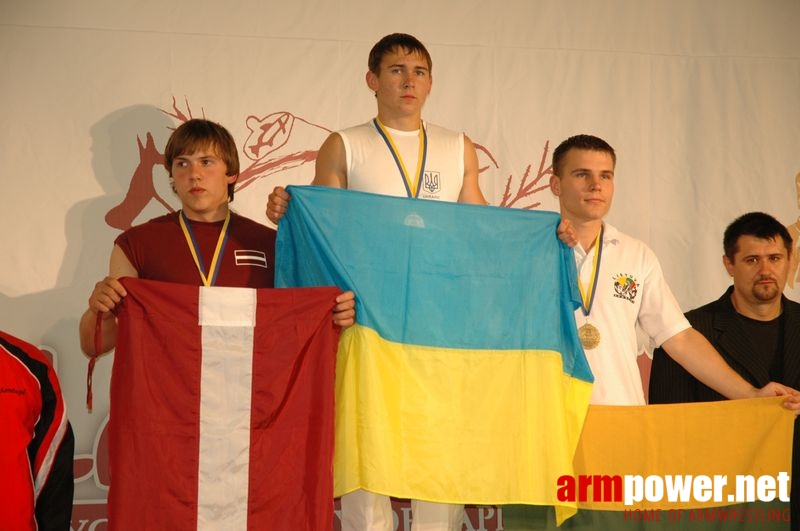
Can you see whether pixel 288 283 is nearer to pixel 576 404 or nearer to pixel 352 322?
pixel 352 322

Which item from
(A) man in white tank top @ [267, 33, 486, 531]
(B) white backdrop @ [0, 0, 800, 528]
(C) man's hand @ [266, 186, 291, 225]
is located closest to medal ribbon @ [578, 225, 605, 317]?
(A) man in white tank top @ [267, 33, 486, 531]

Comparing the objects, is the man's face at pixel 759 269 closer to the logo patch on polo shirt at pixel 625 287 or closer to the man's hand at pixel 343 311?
the logo patch on polo shirt at pixel 625 287

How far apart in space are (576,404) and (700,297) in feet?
5.15

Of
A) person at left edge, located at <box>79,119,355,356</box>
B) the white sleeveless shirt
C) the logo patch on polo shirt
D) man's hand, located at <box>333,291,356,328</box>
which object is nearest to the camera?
man's hand, located at <box>333,291,356,328</box>

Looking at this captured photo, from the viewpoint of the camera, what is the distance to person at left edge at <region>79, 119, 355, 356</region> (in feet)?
10.0

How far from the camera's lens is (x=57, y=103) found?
4.13m

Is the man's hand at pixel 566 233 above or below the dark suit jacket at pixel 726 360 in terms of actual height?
above

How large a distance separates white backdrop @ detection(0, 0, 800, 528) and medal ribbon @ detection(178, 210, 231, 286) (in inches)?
39.7

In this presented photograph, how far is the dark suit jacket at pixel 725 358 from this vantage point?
12.0 ft

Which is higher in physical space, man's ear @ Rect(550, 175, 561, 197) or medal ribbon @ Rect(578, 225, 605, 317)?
man's ear @ Rect(550, 175, 561, 197)

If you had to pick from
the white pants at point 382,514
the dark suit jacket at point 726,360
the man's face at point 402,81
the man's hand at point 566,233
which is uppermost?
the man's face at point 402,81

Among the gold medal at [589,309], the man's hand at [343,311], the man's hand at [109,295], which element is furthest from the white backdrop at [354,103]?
the man's hand at [343,311]

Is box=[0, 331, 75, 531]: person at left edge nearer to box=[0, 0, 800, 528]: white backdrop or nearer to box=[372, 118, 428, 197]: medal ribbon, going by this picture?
box=[0, 0, 800, 528]: white backdrop

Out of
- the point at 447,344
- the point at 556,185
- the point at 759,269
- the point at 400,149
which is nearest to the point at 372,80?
the point at 400,149
